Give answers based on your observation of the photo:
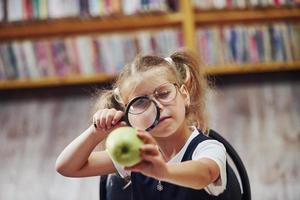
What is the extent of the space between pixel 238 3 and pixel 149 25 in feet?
1.62

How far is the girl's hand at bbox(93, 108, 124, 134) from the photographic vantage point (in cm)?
106

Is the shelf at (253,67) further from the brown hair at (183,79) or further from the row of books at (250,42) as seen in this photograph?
the brown hair at (183,79)

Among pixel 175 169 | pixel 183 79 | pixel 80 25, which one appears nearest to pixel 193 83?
pixel 183 79

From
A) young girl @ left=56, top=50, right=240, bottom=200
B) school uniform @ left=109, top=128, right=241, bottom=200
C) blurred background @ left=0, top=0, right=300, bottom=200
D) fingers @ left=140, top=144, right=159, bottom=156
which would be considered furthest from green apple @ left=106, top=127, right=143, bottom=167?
blurred background @ left=0, top=0, right=300, bottom=200

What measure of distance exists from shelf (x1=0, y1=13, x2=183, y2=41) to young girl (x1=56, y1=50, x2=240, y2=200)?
180 centimetres

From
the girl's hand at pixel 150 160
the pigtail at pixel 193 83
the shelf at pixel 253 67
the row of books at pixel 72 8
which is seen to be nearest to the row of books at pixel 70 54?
the row of books at pixel 72 8

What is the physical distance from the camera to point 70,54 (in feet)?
10.0

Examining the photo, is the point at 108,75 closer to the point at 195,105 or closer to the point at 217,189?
the point at 195,105

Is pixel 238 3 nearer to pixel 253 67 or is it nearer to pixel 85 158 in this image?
pixel 253 67

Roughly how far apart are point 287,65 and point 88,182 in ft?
4.30

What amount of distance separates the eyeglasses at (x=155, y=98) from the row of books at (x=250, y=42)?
194 cm

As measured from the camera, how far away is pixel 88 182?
7.89 ft

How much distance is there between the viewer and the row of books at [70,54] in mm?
3039

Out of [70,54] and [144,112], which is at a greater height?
[144,112]
